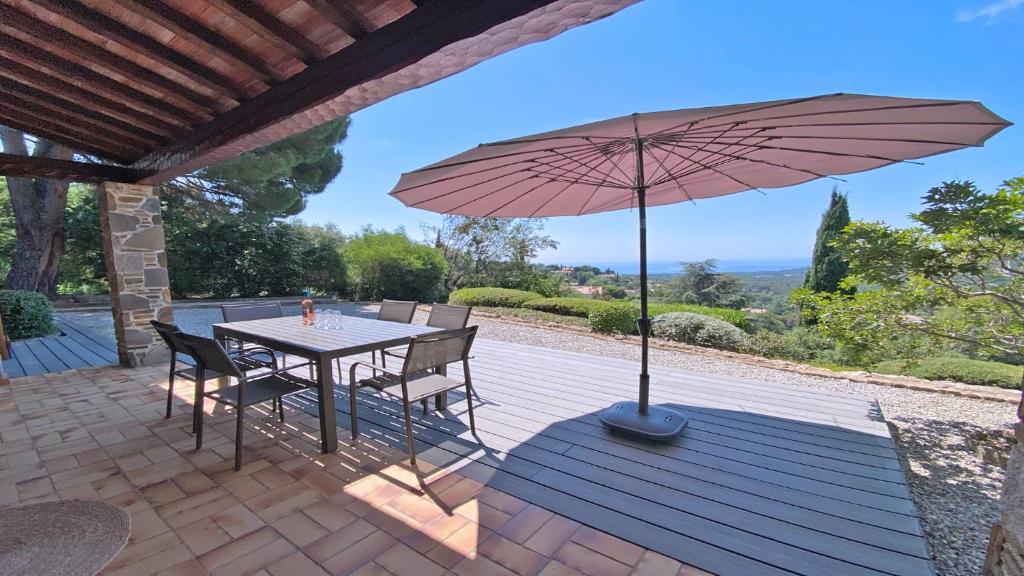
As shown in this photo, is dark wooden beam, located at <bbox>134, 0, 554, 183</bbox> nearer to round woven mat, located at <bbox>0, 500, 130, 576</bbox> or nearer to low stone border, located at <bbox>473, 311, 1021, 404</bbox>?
round woven mat, located at <bbox>0, 500, 130, 576</bbox>

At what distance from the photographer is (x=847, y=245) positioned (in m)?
3.17

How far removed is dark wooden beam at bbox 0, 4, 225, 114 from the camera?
6.51 ft

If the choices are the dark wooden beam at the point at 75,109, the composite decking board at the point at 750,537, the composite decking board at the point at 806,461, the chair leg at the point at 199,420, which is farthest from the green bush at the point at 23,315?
the composite decking board at the point at 806,461

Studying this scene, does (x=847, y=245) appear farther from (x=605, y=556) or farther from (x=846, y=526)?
(x=605, y=556)

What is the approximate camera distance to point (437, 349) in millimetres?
2461

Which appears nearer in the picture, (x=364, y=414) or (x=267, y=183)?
(x=364, y=414)

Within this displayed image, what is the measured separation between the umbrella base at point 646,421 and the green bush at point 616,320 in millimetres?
4277

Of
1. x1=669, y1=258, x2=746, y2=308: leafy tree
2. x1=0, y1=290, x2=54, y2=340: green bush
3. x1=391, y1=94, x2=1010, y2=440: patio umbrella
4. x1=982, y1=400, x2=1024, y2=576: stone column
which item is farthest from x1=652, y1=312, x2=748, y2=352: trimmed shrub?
x1=669, y1=258, x2=746, y2=308: leafy tree

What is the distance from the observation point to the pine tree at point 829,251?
10.7 m

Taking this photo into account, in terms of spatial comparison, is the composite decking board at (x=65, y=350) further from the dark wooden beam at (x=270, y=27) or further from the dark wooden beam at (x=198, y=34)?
the dark wooden beam at (x=270, y=27)

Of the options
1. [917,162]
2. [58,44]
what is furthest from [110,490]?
[917,162]

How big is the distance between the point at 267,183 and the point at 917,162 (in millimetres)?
11337

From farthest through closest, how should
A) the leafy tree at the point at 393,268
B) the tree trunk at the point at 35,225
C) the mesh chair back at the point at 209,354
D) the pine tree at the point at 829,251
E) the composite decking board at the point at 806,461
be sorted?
the leafy tree at the point at 393,268
the pine tree at the point at 829,251
the tree trunk at the point at 35,225
the mesh chair back at the point at 209,354
the composite decking board at the point at 806,461

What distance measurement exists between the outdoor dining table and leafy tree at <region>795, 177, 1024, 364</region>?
349 cm
